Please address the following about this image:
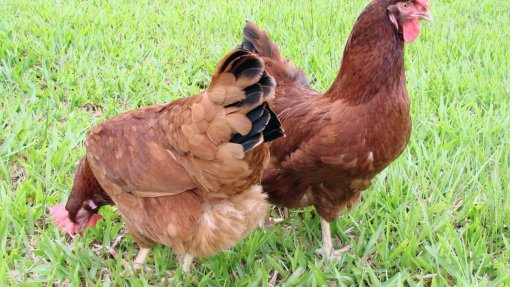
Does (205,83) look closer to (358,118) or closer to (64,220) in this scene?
(64,220)

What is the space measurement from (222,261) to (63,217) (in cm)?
91

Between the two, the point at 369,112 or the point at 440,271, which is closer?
the point at 369,112

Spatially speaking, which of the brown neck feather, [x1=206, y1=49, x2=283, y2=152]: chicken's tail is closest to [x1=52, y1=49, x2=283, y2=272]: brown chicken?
[x1=206, y1=49, x2=283, y2=152]: chicken's tail

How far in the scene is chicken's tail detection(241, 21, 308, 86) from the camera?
3143 millimetres

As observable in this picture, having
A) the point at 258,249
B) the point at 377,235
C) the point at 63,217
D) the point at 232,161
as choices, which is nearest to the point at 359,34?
the point at 232,161

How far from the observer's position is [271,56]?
328cm

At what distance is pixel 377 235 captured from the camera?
2.86 m

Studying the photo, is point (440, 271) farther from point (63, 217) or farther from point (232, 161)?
point (63, 217)

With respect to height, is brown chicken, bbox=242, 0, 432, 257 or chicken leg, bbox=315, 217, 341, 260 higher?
brown chicken, bbox=242, 0, 432, 257

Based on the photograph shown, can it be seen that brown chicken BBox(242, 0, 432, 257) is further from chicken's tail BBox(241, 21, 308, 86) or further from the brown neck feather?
chicken's tail BBox(241, 21, 308, 86)

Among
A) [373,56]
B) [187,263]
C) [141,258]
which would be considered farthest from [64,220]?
[373,56]

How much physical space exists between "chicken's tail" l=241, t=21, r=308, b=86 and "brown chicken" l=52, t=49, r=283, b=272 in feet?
2.91

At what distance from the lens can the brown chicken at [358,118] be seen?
7.85ft

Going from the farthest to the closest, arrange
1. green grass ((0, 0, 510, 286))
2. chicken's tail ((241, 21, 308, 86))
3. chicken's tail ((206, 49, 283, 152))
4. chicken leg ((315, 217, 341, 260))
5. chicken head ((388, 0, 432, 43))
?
1. chicken's tail ((241, 21, 308, 86))
2. chicken leg ((315, 217, 341, 260))
3. green grass ((0, 0, 510, 286))
4. chicken head ((388, 0, 432, 43))
5. chicken's tail ((206, 49, 283, 152))
